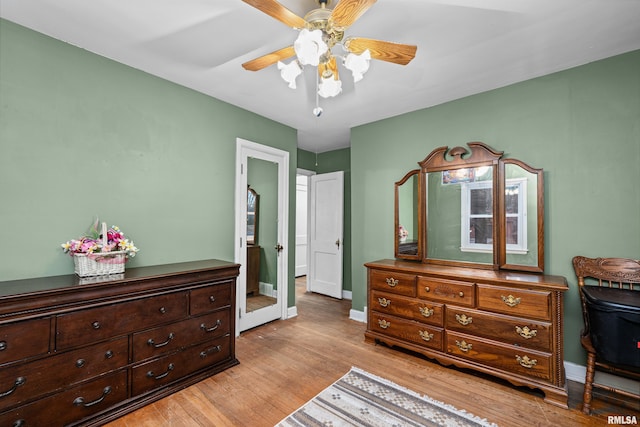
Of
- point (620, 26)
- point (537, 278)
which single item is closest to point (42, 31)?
point (620, 26)

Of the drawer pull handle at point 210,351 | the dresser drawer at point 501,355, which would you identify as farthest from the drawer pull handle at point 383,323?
the drawer pull handle at point 210,351

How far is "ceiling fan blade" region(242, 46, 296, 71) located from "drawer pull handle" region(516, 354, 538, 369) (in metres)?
2.79

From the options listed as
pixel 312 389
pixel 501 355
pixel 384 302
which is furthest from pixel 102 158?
pixel 501 355

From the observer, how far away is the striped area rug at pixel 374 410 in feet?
6.02

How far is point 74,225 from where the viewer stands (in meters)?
2.11

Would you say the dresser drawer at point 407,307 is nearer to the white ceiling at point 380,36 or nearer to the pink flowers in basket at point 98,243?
the white ceiling at point 380,36

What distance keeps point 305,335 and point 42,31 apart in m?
3.50

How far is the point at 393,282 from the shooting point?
9.43 feet

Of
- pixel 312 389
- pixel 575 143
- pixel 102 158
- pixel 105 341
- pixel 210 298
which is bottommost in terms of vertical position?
pixel 312 389

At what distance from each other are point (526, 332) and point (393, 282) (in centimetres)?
113

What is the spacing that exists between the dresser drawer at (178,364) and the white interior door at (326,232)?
2.53m

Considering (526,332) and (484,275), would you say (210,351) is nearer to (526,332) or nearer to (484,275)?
(484,275)

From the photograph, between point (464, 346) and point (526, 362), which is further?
point (464, 346)

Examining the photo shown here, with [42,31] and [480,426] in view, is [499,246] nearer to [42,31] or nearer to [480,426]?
[480,426]
